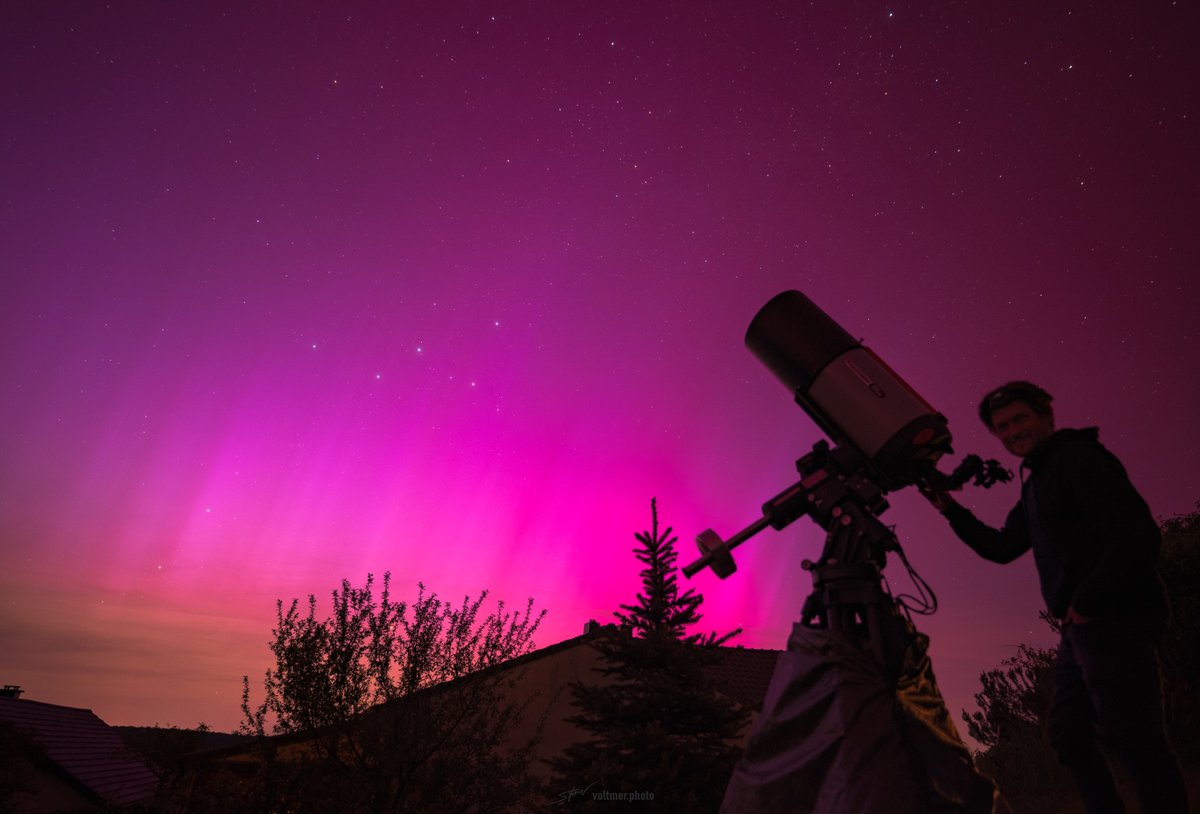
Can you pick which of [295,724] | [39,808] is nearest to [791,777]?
[295,724]

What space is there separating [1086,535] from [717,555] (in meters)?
1.46

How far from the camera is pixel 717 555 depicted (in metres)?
2.74

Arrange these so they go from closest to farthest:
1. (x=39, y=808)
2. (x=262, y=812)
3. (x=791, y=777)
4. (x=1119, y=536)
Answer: (x=791, y=777) < (x=1119, y=536) < (x=262, y=812) < (x=39, y=808)

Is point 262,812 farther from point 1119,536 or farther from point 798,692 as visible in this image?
point 1119,536

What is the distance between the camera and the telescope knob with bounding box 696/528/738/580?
274 cm

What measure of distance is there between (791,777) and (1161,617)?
5.44 ft

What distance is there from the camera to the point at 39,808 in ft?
63.6

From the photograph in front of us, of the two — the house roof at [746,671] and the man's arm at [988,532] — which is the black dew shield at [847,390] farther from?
the house roof at [746,671]

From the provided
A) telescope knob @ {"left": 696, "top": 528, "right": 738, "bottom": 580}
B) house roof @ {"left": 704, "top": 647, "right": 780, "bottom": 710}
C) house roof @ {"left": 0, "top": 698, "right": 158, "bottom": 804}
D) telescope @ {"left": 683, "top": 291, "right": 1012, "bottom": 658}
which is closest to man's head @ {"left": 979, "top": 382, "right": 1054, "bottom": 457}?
telescope @ {"left": 683, "top": 291, "right": 1012, "bottom": 658}

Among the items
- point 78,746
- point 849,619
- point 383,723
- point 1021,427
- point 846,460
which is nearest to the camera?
point 849,619

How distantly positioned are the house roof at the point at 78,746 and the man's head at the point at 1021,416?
85.1ft

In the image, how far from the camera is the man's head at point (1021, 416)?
2.86m

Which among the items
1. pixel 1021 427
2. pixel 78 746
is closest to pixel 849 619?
pixel 1021 427
